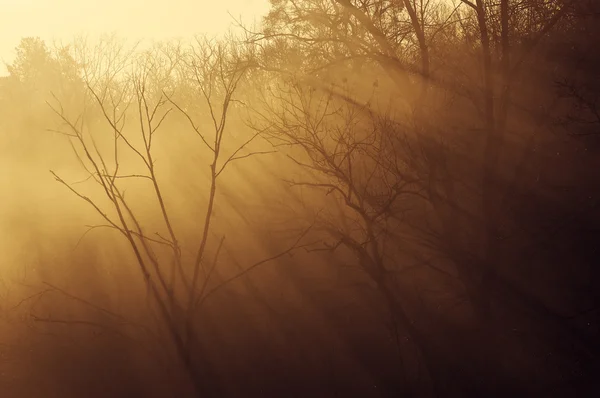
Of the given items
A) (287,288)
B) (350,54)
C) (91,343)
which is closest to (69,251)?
(91,343)

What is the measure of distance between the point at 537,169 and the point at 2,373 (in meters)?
9.49

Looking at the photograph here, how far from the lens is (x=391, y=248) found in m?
10.3

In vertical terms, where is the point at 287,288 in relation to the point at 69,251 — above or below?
below

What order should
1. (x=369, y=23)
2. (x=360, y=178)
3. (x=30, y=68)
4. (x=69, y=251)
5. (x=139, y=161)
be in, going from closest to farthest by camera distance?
(x=360, y=178)
(x=369, y=23)
(x=69, y=251)
(x=139, y=161)
(x=30, y=68)

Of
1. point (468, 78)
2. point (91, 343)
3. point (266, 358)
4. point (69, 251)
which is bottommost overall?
point (266, 358)

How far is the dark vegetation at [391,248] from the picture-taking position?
8.33 meters

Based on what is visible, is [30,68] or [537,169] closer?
[537,169]

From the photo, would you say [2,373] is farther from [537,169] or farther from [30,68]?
[30,68]

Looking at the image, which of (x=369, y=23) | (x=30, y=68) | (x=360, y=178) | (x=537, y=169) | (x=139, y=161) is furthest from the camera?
(x=30, y=68)

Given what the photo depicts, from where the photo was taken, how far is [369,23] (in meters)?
8.91

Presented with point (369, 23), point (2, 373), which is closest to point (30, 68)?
point (2, 373)

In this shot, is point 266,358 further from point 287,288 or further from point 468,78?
point 468,78

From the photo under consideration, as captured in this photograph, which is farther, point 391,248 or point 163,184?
point 163,184

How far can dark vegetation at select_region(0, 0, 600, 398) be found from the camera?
8.33m
